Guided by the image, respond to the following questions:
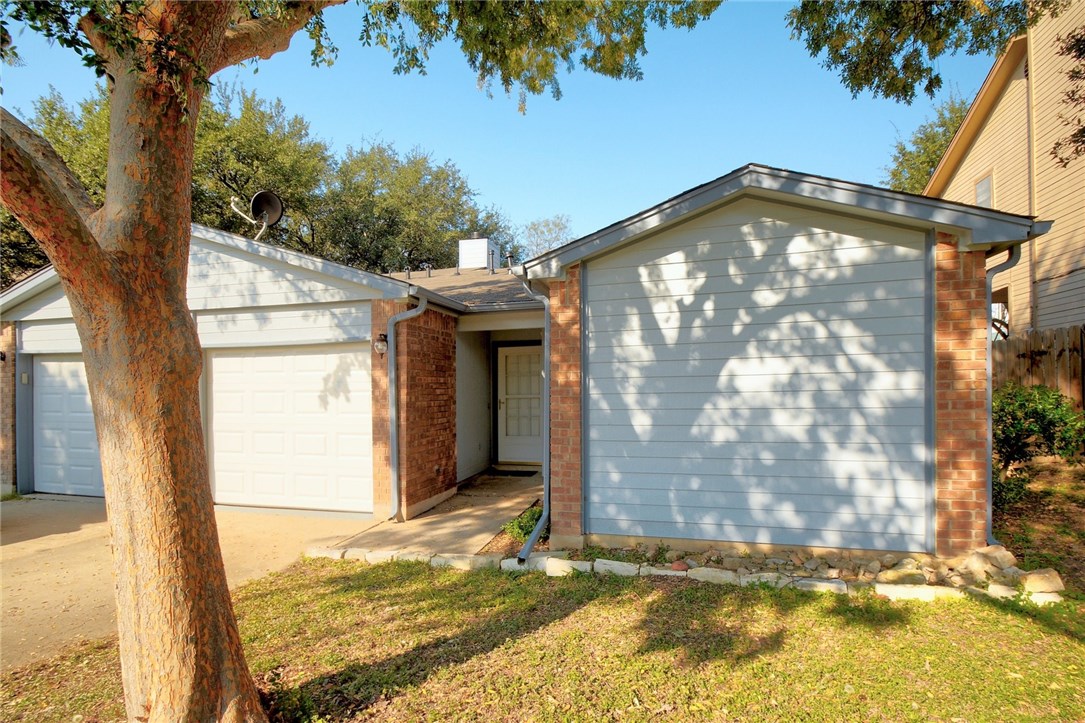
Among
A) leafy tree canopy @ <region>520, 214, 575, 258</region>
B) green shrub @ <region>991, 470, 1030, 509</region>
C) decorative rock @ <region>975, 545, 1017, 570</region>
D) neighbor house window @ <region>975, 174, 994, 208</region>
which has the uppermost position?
leafy tree canopy @ <region>520, 214, 575, 258</region>

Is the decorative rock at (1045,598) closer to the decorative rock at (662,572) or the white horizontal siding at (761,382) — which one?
the white horizontal siding at (761,382)

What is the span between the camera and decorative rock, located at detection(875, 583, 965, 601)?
4184 millimetres

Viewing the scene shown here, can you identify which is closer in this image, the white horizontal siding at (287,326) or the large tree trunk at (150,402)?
the large tree trunk at (150,402)

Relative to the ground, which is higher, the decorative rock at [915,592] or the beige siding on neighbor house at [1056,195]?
the beige siding on neighbor house at [1056,195]

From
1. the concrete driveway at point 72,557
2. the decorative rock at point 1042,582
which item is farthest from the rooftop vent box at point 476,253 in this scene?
the decorative rock at point 1042,582

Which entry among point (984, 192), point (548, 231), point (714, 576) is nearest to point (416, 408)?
point (714, 576)

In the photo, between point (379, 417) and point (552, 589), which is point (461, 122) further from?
point (552, 589)

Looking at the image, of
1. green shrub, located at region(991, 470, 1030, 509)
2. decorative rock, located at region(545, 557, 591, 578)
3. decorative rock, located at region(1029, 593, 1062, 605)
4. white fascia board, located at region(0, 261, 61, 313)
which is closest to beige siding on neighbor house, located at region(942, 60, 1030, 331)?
green shrub, located at region(991, 470, 1030, 509)

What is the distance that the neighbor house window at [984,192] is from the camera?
1201 cm

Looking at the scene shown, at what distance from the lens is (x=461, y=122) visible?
1014 cm

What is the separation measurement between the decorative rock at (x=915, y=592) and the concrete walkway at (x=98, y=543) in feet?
12.3

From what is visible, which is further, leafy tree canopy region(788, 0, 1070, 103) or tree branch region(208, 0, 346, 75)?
leafy tree canopy region(788, 0, 1070, 103)

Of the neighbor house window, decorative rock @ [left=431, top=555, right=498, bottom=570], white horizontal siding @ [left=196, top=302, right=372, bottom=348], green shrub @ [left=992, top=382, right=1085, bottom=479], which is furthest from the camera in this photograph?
the neighbor house window

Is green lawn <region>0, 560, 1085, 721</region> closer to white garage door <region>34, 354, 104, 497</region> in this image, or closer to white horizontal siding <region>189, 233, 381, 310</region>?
white horizontal siding <region>189, 233, 381, 310</region>
